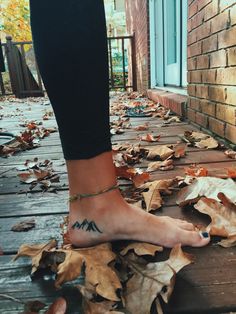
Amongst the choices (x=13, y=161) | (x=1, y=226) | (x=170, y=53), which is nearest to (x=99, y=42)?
(x=1, y=226)

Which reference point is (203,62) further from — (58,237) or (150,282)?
(150,282)

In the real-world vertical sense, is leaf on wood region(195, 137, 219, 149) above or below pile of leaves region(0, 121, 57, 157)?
above

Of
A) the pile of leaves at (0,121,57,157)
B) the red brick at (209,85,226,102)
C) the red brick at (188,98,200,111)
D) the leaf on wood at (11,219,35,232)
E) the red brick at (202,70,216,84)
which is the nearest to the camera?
the leaf on wood at (11,219,35,232)

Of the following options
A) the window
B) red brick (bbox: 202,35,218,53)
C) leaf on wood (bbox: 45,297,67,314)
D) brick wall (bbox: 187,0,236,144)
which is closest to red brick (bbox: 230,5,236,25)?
brick wall (bbox: 187,0,236,144)

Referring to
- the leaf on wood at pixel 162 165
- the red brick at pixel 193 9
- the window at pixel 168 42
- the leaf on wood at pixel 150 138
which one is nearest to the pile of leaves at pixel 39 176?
the leaf on wood at pixel 162 165

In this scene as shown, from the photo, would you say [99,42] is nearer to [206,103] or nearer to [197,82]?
[206,103]

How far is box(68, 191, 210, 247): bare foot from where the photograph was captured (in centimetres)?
74

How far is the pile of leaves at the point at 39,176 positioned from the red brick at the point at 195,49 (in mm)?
1097

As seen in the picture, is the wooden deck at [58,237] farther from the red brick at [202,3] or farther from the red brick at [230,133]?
the red brick at [202,3]

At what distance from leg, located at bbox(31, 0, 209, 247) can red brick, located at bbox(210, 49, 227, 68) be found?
980 millimetres

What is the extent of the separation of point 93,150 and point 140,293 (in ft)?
0.98

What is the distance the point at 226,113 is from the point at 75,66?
1.07 m

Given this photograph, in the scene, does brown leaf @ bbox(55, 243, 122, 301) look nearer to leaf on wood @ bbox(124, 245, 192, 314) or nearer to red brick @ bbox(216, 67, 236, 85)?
leaf on wood @ bbox(124, 245, 192, 314)

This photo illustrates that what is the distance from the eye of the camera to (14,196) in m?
1.16
